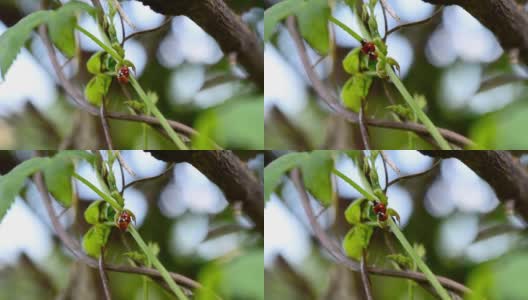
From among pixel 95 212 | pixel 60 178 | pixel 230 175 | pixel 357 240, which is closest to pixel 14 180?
pixel 60 178

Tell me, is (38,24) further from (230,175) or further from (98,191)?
(230,175)

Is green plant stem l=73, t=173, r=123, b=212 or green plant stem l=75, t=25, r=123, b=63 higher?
green plant stem l=75, t=25, r=123, b=63

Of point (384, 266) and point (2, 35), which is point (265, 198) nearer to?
point (384, 266)

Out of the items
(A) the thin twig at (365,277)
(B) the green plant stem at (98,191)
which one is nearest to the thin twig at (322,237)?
(A) the thin twig at (365,277)

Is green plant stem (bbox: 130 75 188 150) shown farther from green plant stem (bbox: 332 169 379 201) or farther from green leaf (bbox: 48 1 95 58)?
green plant stem (bbox: 332 169 379 201)

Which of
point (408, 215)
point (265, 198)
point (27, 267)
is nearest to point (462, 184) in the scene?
point (408, 215)

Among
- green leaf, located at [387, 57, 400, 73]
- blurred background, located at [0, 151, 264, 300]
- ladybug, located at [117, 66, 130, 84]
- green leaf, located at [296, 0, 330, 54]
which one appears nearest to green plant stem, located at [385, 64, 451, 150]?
green leaf, located at [387, 57, 400, 73]
